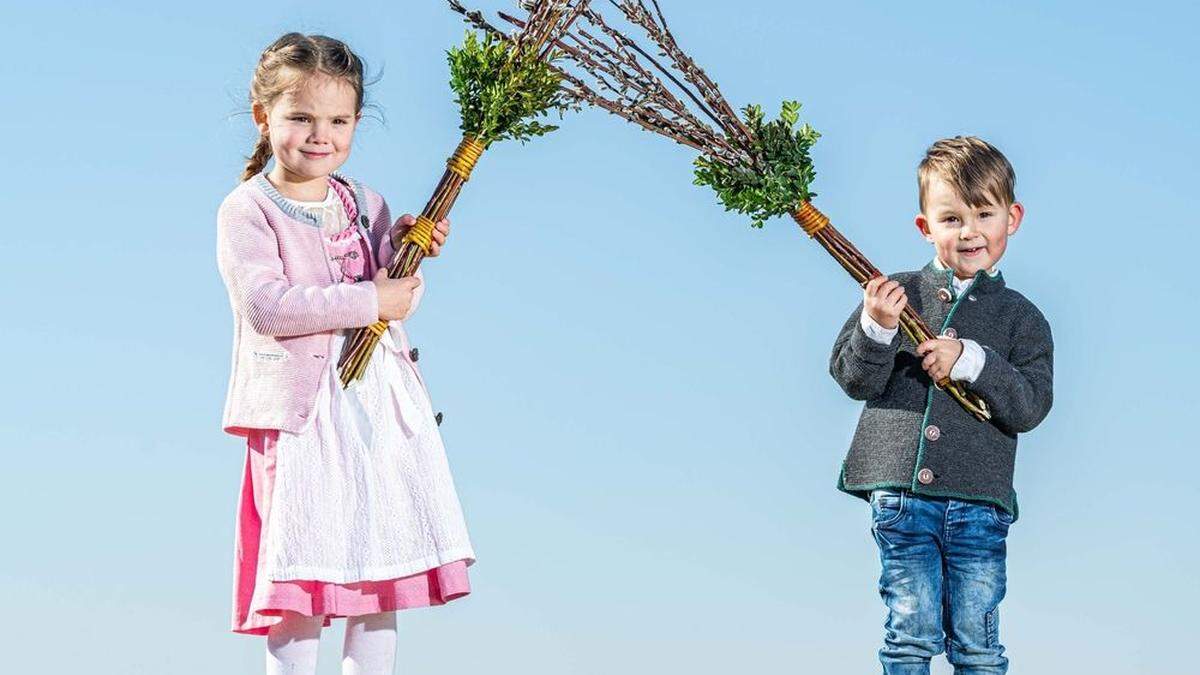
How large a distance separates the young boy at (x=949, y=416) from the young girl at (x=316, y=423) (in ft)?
4.29

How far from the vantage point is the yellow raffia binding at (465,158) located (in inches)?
185

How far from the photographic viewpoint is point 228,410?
14.8 ft

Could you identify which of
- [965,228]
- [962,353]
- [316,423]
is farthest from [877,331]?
[316,423]

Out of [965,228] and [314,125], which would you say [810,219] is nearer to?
[965,228]

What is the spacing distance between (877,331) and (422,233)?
136 cm

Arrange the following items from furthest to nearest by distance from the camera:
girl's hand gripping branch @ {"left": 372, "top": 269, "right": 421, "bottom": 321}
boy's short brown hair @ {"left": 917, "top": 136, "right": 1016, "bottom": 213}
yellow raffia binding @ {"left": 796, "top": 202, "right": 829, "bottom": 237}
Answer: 1. boy's short brown hair @ {"left": 917, "top": 136, "right": 1016, "bottom": 213}
2. yellow raffia binding @ {"left": 796, "top": 202, "right": 829, "bottom": 237}
3. girl's hand gripping branch @ {"left": 372, "top": 269, "right": 421, "bottom": 321}

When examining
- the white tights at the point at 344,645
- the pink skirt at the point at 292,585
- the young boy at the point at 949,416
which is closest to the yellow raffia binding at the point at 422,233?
the pink skirt at the point at 292,585

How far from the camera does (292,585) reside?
4430mm

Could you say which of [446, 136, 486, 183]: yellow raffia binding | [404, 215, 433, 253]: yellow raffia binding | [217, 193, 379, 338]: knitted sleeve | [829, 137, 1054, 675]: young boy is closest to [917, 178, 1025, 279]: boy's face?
[829, 137, 1054, 675]: young boy

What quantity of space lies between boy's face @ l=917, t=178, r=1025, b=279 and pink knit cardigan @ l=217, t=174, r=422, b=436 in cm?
167

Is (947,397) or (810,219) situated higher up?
(810,219)

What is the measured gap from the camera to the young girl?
4445mm

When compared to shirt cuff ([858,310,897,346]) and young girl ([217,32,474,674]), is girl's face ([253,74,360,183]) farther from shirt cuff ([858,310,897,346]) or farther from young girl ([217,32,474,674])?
shirt cuff ([858,310,897,346])

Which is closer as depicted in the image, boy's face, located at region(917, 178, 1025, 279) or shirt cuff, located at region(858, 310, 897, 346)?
shirt cuff, located at region(858, 310, 897, 346)
